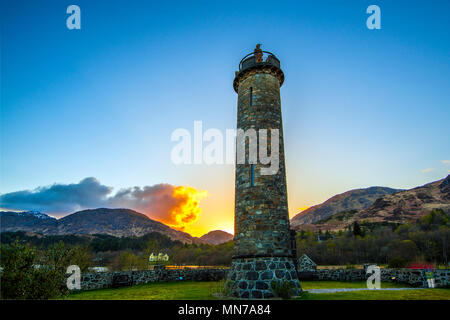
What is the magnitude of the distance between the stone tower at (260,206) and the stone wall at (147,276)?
8.10m

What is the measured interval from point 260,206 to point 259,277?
2894 millimetres

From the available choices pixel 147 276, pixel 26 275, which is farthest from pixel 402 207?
pixel 26 275

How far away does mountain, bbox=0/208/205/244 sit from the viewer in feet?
468

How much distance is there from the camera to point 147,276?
60.5 ft

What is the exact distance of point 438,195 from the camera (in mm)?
121562

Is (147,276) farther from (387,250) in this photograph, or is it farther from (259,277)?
(387,250)

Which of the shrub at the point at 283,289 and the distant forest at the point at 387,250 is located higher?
the shrub at the point at 283,289

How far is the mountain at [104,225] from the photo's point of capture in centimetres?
14250

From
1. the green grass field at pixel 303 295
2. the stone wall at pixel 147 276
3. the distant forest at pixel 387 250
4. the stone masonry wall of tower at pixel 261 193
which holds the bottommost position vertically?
the distant forest at pixel 387 250

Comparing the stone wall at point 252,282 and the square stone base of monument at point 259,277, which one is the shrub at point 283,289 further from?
the stone wall at point 252,282

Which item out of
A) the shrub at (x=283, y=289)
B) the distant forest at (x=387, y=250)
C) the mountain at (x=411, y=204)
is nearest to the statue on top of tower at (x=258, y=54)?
the shrub at (x=283, y=289)
